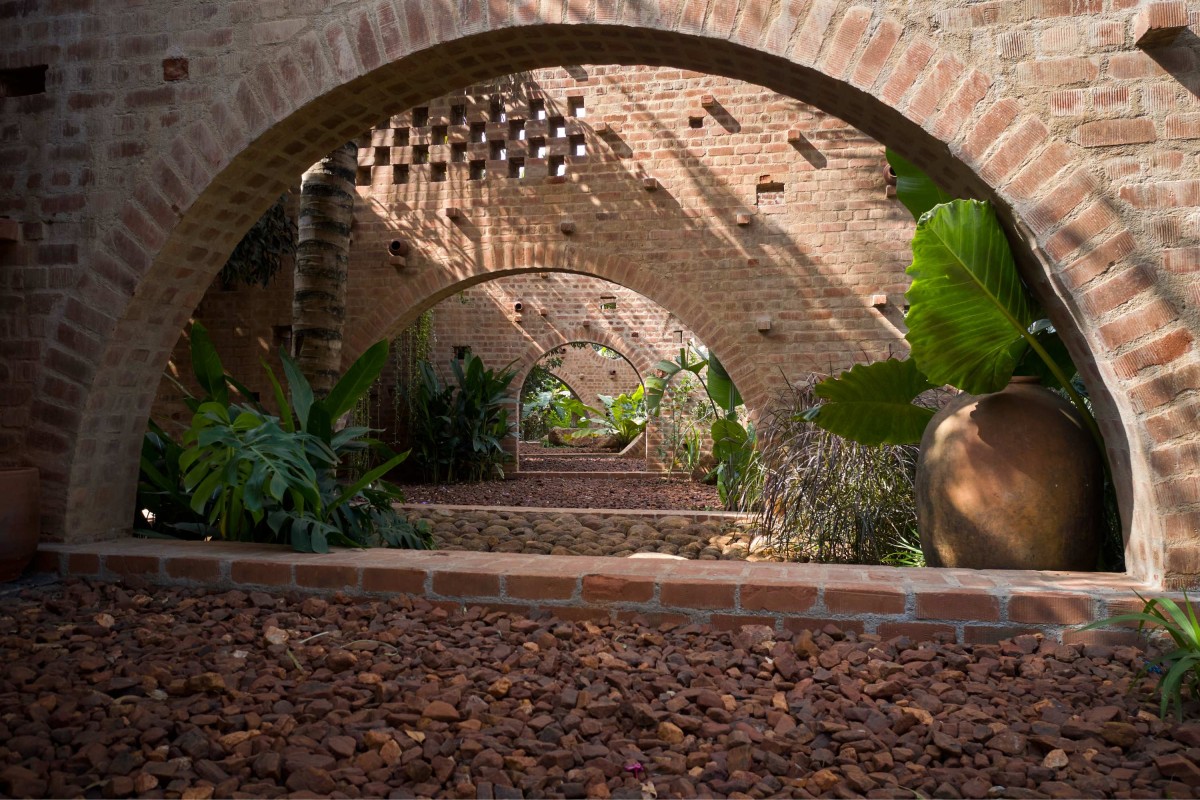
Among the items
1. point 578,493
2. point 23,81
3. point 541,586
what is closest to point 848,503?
point 541,586

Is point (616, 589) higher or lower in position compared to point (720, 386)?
lower

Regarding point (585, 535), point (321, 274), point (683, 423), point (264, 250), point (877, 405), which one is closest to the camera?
point (877, 405)

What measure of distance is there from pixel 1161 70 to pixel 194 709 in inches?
131

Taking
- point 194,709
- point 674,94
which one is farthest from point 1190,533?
point 674,94

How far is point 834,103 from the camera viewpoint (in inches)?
127

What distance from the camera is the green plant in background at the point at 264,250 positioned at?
8953 millimetres

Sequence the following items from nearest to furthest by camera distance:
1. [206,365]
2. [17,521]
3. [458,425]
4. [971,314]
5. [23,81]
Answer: [971,314] → [17,521] → [23,81] → [206,365] → [458,425]

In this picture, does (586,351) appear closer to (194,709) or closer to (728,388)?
(728,388)

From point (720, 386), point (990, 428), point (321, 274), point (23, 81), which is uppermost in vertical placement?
point (23, 81)

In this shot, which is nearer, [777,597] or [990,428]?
[777,597]

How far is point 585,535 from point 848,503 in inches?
71.3

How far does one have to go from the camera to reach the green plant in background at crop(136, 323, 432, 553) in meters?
3.45

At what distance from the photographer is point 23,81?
3865mm

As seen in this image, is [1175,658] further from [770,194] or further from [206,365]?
[770,194]
